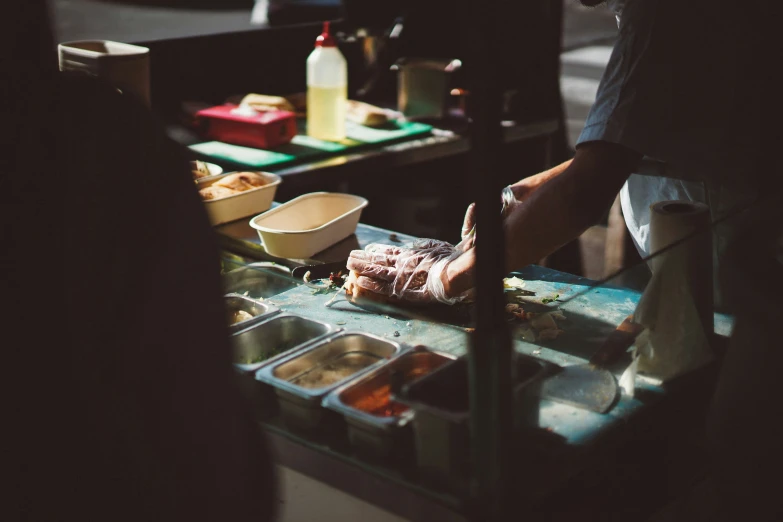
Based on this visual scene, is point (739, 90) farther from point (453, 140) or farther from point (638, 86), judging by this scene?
point (453, 140)

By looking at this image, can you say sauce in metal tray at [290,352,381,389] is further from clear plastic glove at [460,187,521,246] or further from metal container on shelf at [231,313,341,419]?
clear plastic glove at [460,187,521,246]

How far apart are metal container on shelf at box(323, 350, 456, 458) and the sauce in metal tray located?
0.07 m

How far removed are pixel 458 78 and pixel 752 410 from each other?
284 cm

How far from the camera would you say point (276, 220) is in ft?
9.10

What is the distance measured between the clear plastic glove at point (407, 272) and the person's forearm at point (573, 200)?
0.72 ft

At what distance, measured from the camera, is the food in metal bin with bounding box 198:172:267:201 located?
114 inches

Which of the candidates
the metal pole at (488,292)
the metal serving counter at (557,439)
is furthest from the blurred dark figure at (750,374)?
the metal pole at (488,292)

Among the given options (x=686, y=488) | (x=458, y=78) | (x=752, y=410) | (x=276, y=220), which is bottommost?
(x=686, y=488)

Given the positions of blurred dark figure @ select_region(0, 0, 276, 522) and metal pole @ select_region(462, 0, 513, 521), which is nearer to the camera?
blurred dark figure @ select_region(0, 0, 276, 522)

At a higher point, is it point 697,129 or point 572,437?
point 697,129

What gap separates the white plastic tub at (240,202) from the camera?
283 cm

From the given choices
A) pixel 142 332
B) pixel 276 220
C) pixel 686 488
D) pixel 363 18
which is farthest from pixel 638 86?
pixel 363 18

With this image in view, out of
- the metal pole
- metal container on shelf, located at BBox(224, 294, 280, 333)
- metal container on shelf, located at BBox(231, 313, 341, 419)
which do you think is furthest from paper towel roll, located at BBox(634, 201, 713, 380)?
metal container on shelf, located at BBox(224, 294, 280, 333)

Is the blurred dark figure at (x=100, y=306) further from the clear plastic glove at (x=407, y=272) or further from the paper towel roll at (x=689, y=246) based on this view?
the clear plastic glove at (x=407, y=272)
